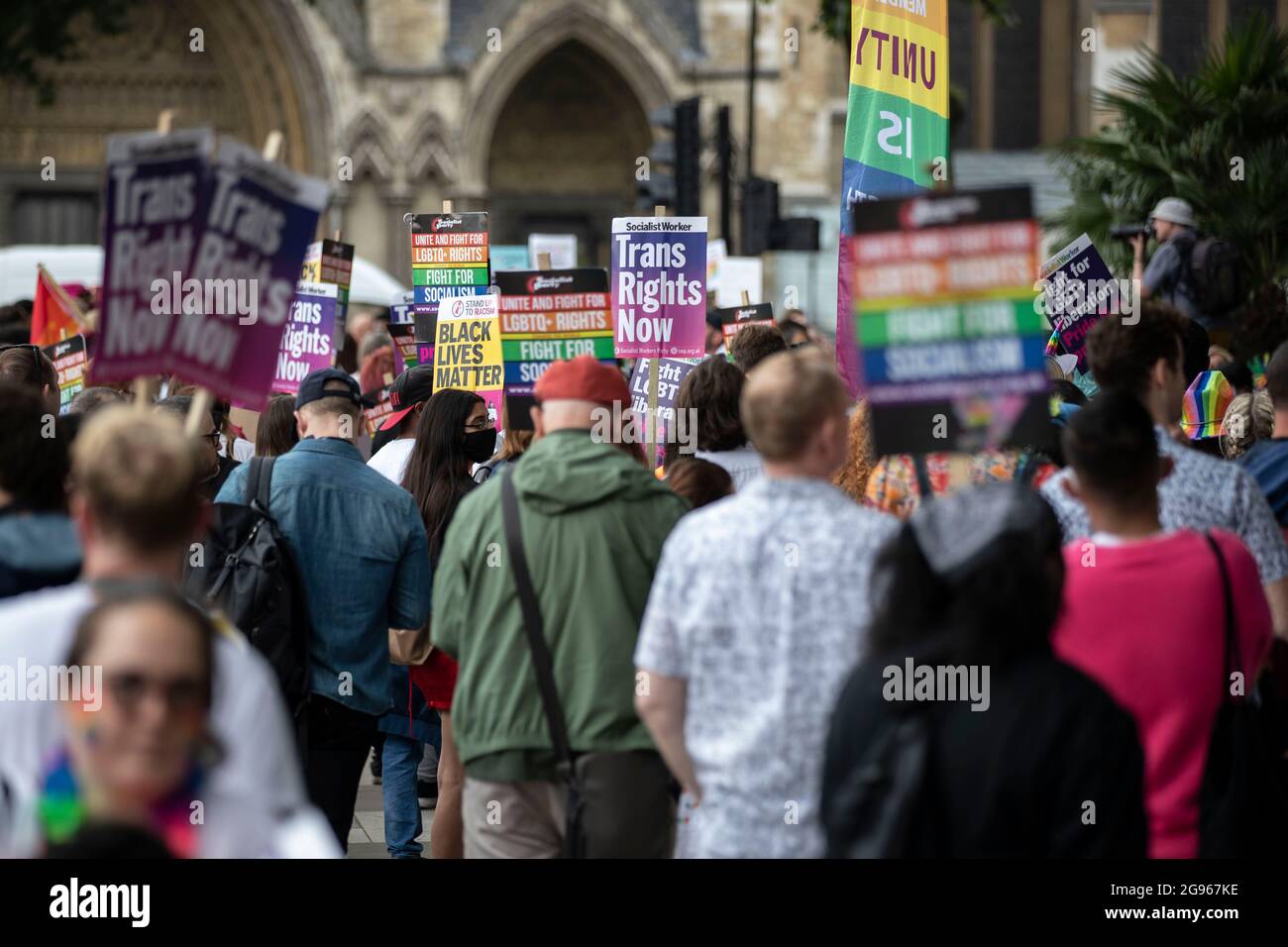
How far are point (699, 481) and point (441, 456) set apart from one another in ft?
6.24

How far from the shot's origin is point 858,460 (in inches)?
224

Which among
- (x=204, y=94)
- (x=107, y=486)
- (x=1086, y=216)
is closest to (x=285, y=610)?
(x=107, y=486)

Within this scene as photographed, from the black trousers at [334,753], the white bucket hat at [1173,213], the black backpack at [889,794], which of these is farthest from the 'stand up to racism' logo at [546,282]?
the black backpack at [889,794]

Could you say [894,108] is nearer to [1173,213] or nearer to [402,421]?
[402,421]

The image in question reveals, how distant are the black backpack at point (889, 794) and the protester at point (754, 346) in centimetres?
384

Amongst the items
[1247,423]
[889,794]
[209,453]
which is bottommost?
[889,794]

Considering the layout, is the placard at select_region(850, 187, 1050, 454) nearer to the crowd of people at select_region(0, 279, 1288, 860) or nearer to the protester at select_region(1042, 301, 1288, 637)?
the crowd of people at select_region(0, 279, 1288, 860)

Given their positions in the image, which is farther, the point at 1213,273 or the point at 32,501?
the point at 1213,273

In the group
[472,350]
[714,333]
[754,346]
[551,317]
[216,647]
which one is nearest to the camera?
[216,647]

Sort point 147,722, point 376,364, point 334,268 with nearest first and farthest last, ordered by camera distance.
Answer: point 147,722 < point 334,268 < point 376,364

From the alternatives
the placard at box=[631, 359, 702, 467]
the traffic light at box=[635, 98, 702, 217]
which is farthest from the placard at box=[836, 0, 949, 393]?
the traffic light at box=[635, 98, 702, 217]

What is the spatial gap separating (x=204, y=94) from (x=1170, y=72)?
682 inches

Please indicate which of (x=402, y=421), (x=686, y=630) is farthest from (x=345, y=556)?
(x=402, y=421)

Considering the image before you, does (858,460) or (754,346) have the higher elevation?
(754,346)
